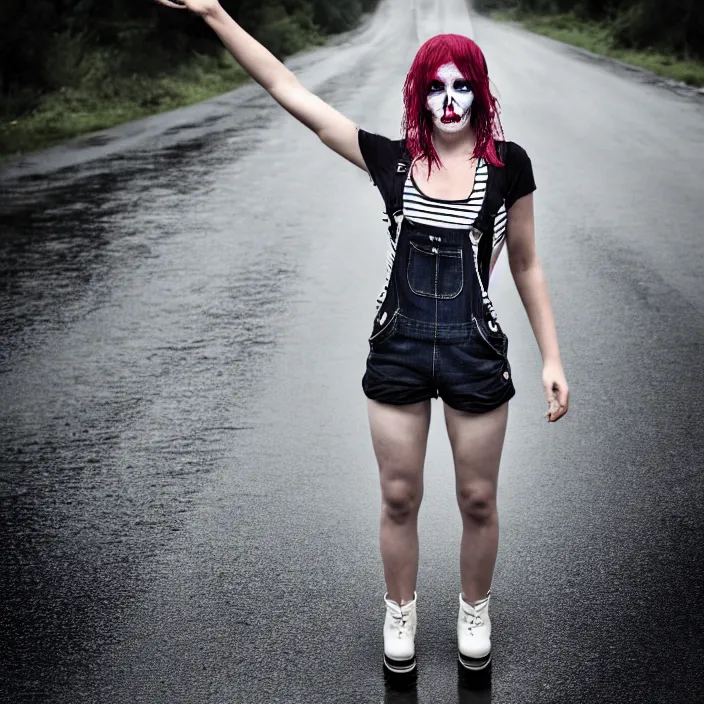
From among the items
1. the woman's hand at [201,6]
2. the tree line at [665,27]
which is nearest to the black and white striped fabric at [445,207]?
the woman's hand at [201,6]

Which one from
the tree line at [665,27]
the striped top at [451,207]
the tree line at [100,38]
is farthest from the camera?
the tree line at [665,27]

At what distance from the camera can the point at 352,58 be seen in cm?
3456

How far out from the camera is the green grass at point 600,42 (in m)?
28.2

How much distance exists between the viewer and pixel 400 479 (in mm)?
3324

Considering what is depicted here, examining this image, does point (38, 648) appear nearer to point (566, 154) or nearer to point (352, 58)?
point (566, 154)

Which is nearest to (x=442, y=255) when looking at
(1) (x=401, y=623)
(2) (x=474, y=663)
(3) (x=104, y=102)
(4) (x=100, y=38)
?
(1) (x=401, y=623)

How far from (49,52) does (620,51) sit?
20142 mm

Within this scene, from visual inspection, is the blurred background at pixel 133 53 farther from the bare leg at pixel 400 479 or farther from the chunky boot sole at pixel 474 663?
the chunky boot sole at pixel 474 663

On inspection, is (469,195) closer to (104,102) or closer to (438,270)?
(438,270)

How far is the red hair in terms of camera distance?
3148mm

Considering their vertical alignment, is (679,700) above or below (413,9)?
above

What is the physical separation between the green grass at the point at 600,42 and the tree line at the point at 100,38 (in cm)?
1005

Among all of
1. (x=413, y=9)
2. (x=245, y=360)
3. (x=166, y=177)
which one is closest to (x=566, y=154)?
(x=166, y=177)

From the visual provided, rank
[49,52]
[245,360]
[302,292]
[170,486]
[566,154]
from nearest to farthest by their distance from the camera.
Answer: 1. [170,486]
2. [245,360]
3. [302,292]
4. [566,154]
5. [49,52]
